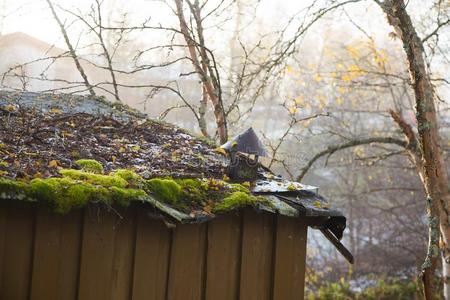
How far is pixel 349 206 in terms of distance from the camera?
2014 centimetres

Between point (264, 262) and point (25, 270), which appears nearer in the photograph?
point (25, 270)

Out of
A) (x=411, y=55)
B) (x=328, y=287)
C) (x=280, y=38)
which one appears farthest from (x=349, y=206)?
(x=411, y=55)

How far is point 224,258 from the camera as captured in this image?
13.9ft

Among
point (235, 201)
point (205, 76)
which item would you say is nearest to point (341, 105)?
point (205, 76)

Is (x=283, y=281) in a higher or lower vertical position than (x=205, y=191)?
lower

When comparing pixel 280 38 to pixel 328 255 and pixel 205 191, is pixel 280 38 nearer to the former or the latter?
pixel 205 191

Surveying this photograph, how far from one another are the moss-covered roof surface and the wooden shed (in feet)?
0.05

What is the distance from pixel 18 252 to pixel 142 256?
0.91 metres

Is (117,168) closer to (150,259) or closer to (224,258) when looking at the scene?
(150,259)

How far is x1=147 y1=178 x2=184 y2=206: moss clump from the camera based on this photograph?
Answer: 359cm

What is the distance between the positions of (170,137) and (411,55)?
2795mm

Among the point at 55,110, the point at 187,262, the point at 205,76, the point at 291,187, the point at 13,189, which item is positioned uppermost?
the point at 205,76

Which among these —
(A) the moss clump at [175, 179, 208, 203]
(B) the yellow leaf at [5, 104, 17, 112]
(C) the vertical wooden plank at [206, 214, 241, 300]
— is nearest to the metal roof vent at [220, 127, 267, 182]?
(C) the vertical wooden plank at [206, 214, 241, 300]

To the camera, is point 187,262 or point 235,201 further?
point 187,262
